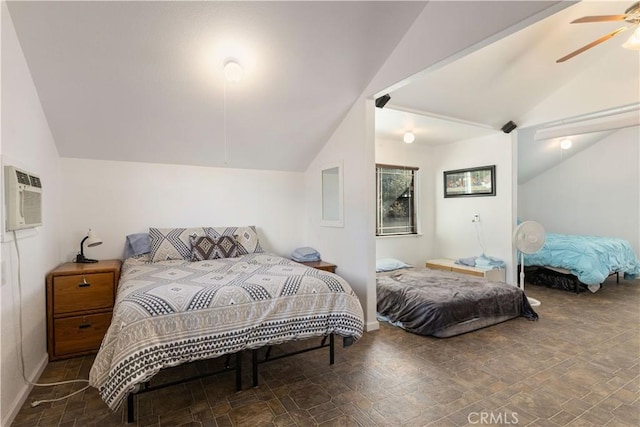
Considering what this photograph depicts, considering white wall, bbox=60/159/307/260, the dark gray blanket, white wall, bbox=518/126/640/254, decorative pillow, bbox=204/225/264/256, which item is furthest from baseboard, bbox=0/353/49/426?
white wall, bbox=518/126/640/254

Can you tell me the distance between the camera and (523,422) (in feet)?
5.92

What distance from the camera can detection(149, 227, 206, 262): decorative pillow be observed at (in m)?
3.25

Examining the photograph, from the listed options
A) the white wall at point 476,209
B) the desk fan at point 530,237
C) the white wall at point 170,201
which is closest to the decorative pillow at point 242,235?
the white wall at point 170,201

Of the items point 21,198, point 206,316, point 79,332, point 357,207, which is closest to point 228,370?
point 206,316

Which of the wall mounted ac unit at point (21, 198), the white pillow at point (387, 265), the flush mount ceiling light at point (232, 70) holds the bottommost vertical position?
the white pillow at point (387, 265)

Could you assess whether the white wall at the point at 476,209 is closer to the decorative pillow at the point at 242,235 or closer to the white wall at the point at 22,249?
the decorative pillow at the point at 242,235

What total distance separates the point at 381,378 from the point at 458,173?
4.05m

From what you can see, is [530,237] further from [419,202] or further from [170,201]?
[170,201]

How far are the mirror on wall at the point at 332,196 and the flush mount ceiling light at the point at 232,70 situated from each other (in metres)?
1.48

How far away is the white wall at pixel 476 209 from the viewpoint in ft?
15.1

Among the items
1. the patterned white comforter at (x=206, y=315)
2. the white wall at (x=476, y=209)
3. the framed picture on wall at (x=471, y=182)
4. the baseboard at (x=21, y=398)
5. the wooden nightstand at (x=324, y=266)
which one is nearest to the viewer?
the patterned white comforter at (x=206, y=315)

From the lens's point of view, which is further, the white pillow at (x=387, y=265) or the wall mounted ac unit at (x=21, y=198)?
the white pillow at (x=387, y=265)

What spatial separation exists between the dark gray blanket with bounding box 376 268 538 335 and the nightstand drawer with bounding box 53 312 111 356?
2829 millimetres

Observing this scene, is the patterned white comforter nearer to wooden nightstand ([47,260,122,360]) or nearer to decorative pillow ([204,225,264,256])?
wooden nightstand ([47,260,122,360])
